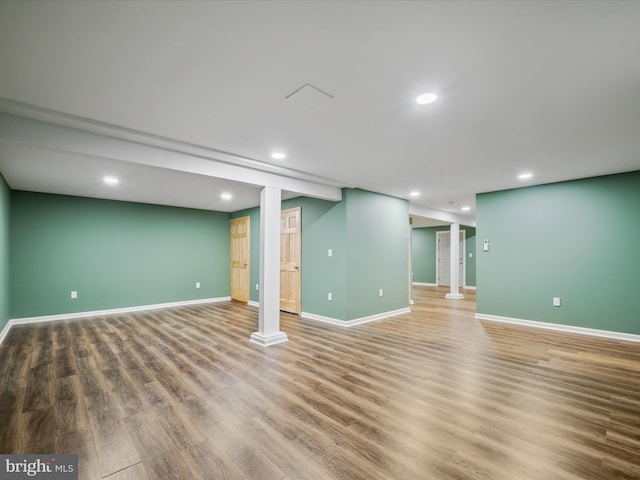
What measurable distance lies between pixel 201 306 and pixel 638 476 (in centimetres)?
694

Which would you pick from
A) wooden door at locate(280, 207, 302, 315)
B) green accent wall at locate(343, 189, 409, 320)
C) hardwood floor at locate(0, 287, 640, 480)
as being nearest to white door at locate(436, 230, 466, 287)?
green accent wall at locate(343, 189, 409, 320)

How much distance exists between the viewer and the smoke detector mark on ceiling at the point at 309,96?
2145 millimetres

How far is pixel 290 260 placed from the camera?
6152 millimetres

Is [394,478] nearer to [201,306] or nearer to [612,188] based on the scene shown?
[612,188]

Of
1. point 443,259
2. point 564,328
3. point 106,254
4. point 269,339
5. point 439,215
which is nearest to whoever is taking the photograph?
point 269,339

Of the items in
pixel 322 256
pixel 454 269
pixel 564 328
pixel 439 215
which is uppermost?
pixel 439 215

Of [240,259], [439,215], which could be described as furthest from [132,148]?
[439,215]

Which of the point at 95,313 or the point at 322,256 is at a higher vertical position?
the point at 322,256

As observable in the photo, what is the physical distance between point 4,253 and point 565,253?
8.81 metres

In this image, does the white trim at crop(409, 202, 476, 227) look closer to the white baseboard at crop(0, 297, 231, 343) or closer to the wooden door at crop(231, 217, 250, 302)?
the wooden door at crop(231, 217, 250, 302)

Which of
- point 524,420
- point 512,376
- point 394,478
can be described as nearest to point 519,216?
point 512,376

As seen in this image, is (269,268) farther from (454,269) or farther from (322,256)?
(454,269)

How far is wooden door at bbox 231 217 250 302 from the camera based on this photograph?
733cm

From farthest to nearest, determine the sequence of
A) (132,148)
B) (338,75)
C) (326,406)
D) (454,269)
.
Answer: (454,269) < (132,148) < (326,406) < (338,75)
